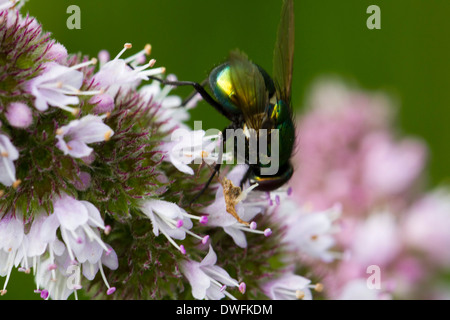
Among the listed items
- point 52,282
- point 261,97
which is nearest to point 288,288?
point 261,97

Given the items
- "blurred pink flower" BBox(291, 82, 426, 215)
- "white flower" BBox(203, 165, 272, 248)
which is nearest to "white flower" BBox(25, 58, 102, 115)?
"white flower" BBox(203, 165, 272, 248)

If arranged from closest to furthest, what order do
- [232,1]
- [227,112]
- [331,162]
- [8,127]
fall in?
[8,127] → [227,112] → [331,162] → [232,1]

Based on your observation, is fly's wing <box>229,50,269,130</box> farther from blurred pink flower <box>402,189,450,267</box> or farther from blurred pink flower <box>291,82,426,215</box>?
blurred pink flower <box>402,189,450,267</box>

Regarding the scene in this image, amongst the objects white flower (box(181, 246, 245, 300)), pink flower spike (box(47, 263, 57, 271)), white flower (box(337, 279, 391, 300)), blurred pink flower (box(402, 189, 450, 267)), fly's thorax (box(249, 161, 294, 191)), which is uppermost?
fly's thorax (box(249, 161, 294, 191))

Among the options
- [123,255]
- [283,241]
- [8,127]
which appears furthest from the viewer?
[283,241]

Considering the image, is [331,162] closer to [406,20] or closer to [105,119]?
[406,20]

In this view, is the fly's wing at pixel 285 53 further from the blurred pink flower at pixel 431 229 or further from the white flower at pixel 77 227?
the blurred pink flower at pixel 431 229

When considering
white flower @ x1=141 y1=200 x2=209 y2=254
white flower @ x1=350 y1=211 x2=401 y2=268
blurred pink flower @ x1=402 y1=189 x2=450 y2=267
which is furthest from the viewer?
blurred pink flower @ x1=402 y1=189 x2=450 y2=267
